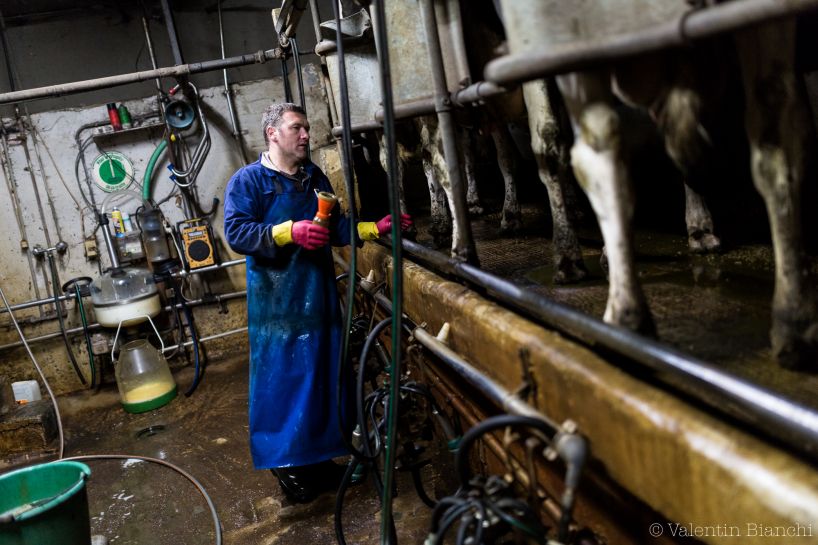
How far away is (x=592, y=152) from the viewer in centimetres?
146

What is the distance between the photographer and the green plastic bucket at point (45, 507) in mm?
2311

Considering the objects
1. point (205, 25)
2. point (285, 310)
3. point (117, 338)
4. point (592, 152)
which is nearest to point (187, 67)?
point (205, 25)

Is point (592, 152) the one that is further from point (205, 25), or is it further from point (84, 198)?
point (205, 25)

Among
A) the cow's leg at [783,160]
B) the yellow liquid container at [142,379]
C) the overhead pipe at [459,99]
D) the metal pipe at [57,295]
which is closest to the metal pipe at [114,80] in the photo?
the metal pipe at [57,295]

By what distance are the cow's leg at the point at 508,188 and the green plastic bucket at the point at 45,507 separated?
2498 millimetres

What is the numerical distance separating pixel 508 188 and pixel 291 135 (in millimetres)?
1387

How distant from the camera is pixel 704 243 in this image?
7.69ft

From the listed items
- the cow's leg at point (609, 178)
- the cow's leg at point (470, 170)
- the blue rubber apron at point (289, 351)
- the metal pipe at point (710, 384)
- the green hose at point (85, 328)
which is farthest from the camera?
the green hose at point (85, 328)

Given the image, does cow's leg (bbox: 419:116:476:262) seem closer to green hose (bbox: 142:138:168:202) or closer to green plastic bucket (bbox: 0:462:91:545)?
green plastic bucket (bbox: 0:462:91:545)

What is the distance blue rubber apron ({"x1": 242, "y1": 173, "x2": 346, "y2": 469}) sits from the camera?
3.15 meters

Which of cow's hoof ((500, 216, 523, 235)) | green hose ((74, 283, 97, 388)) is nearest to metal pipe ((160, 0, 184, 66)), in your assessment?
green hose ((74, 283, 97, 388))

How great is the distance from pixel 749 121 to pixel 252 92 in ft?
19.3

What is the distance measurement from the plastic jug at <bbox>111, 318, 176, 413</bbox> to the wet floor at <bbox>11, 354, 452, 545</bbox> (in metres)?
0.10

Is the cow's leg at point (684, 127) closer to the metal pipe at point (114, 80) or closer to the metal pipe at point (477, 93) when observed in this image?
the metal pipe at point (477, 93)
